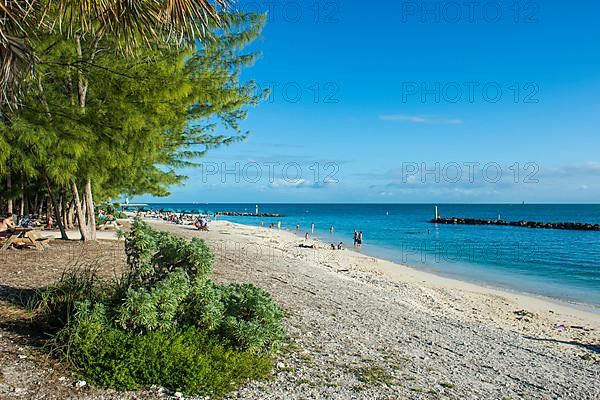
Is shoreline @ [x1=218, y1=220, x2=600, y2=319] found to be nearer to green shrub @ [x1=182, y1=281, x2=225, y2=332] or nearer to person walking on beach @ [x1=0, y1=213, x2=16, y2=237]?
green shrub @ [x1=182, y1=281, x2=225, y2=332]

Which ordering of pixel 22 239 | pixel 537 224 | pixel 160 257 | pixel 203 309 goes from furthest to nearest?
pixel 537 224
pixel 22 239
pixel 160 257
pixel 203 309

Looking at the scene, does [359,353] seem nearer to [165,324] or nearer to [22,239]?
[165,324]

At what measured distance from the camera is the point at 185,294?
5.34 metres

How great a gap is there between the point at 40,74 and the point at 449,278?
19662 millimetres

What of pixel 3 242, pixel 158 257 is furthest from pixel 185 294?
pixel 3 242

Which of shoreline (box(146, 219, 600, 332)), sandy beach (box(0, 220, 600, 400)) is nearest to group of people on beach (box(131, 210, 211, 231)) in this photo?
shoreline (box(146, 219, 600, 332))

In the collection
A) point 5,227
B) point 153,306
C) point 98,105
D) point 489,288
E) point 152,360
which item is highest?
point 98,105

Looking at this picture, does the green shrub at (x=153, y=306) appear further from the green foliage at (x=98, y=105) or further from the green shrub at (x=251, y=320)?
the green foliage at (x=98, y=105)

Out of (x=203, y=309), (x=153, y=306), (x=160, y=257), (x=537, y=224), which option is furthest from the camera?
(x=537, y=224)

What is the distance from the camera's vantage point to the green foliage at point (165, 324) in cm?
466

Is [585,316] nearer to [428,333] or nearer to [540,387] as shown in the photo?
[428,333]

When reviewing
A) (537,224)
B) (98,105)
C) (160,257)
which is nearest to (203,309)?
(160,257)

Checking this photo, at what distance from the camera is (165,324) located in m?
5.17

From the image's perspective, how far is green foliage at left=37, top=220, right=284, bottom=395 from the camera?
15.3 ft
